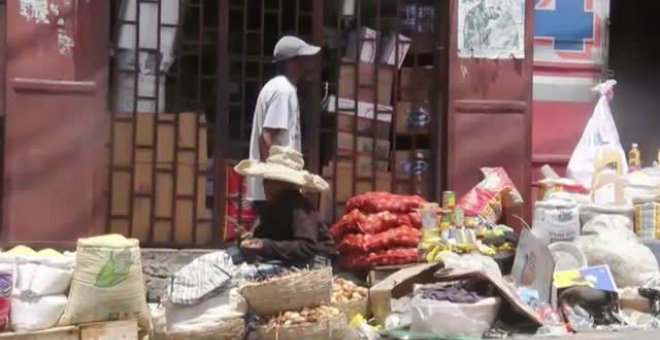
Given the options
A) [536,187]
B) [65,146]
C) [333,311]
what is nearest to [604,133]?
[536,187]

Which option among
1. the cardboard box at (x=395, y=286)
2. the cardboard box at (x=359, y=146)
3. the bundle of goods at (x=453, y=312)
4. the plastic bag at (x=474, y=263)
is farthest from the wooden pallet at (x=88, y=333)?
the cardboard box at (x=359, y=146)

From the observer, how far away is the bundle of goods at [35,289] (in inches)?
268

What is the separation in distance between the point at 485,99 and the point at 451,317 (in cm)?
260

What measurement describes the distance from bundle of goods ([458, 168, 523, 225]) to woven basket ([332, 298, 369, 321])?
138 cm

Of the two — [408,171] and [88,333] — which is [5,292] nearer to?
[88,333]

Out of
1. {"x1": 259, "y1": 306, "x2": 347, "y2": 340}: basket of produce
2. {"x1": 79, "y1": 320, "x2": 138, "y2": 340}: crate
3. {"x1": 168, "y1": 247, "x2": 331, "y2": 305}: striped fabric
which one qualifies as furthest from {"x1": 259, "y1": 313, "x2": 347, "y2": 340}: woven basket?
{"x1": 79, "y1": 320, "x2": 138, "y2": 340}: crate

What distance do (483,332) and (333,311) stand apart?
1.06 meters

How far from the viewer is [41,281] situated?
6832 millimetres

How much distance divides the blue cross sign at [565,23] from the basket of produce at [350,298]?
3024 millimetres

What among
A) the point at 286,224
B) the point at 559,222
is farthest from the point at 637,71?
the point at 286,224

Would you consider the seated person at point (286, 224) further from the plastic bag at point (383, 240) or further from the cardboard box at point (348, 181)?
the cardboard box at point (348, 181)

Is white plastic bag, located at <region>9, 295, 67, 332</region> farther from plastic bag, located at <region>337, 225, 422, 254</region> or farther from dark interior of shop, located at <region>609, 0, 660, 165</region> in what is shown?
dark interior of shop, located at <region>609, 0, 660, 165</region>

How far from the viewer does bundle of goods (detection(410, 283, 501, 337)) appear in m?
7.19

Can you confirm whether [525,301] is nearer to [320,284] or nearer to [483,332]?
[483,332]
